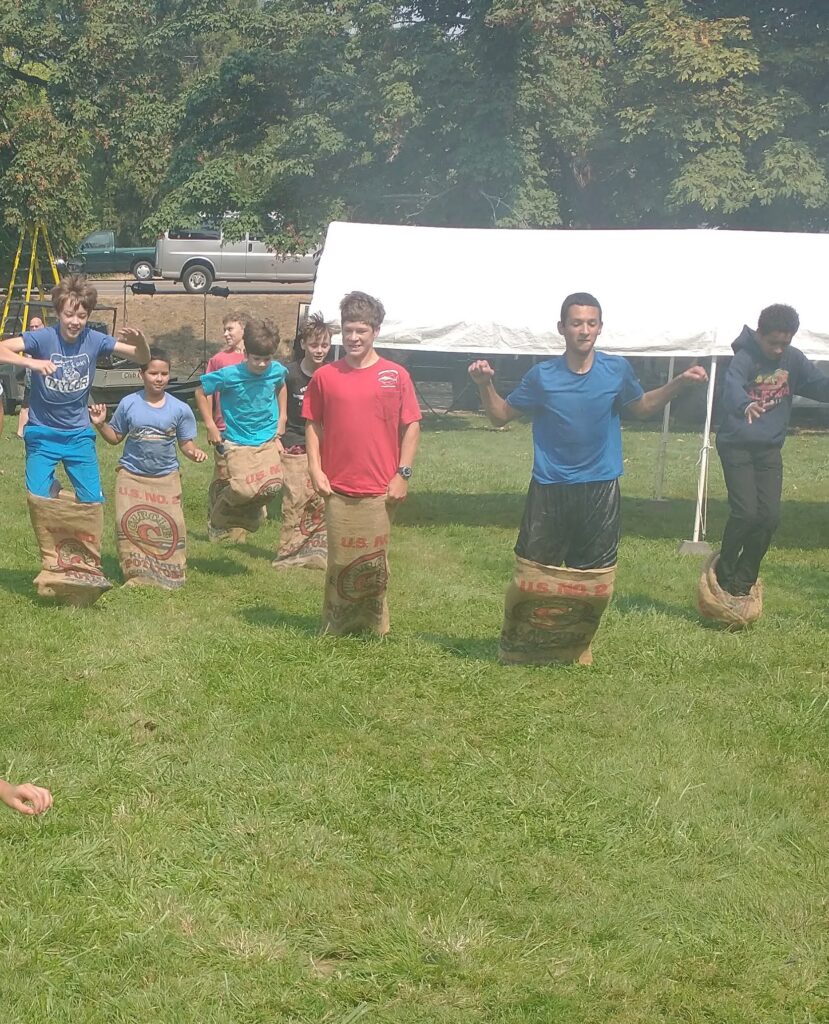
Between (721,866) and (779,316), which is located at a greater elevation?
(779,316)

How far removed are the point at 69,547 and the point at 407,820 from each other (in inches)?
147

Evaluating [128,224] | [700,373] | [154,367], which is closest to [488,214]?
[154,367]

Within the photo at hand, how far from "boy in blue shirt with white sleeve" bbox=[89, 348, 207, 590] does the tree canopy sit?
44.6 ft

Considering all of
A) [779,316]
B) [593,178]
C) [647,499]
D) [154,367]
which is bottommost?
[647,499]

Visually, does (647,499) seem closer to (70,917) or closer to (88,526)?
(88,526)

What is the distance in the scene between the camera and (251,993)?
369 centimetres

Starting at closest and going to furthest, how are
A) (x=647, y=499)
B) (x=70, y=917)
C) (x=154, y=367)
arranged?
(x=70, y=917) → (x=154, y=367) → (x=647, y=499)

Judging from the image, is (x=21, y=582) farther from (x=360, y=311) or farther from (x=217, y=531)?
(x=360, y=311)

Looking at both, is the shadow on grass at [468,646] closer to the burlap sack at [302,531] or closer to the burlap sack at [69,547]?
the burlap sack at [69,547]

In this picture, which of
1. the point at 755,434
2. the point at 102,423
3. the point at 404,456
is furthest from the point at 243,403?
the point at 755,434

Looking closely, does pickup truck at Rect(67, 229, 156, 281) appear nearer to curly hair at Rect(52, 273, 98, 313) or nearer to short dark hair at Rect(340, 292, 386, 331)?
curly hair at Rect(52, 273, 98, 313)

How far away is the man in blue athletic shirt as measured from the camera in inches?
252

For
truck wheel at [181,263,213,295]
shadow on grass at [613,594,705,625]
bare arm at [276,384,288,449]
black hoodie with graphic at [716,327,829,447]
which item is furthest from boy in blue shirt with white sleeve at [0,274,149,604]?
truck wheel at [181,263,213,295]

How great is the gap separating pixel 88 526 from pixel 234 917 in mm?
4101
